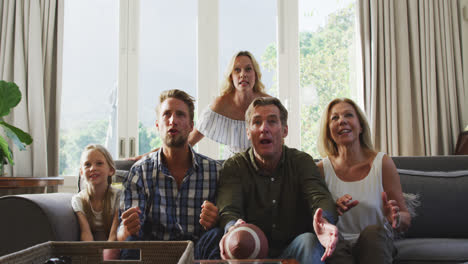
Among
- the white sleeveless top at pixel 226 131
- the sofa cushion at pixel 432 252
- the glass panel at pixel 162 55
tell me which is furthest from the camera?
the glass panel at pixel 162 55

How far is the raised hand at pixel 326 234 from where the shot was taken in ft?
3.86

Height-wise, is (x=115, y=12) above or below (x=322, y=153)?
above

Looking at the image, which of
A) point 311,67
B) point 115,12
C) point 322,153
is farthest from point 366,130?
point 115,12

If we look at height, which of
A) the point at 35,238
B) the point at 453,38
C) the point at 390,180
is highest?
the point at 453,38

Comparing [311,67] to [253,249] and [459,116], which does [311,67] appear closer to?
[459,116]

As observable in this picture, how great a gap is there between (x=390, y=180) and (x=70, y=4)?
294cm

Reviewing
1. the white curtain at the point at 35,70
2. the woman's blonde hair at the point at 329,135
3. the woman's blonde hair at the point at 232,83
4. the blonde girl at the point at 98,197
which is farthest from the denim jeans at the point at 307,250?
the white curtain at the point at 35,70

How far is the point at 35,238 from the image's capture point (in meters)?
1.41

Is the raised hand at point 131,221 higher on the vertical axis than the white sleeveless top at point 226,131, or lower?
lower

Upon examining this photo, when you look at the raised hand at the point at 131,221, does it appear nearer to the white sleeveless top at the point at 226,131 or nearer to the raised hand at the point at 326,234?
the raised hand at the point at 326,234

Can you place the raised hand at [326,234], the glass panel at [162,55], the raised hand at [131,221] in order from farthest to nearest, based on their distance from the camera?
the glass panel at [162,55], the raised hand at [131,221], the raised hand at [326,234]

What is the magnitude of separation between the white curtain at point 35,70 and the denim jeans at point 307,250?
7.65 ft

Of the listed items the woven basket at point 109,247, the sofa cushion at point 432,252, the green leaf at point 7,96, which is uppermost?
the green leaf at point 7,96

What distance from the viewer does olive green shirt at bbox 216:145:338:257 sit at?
153cm
